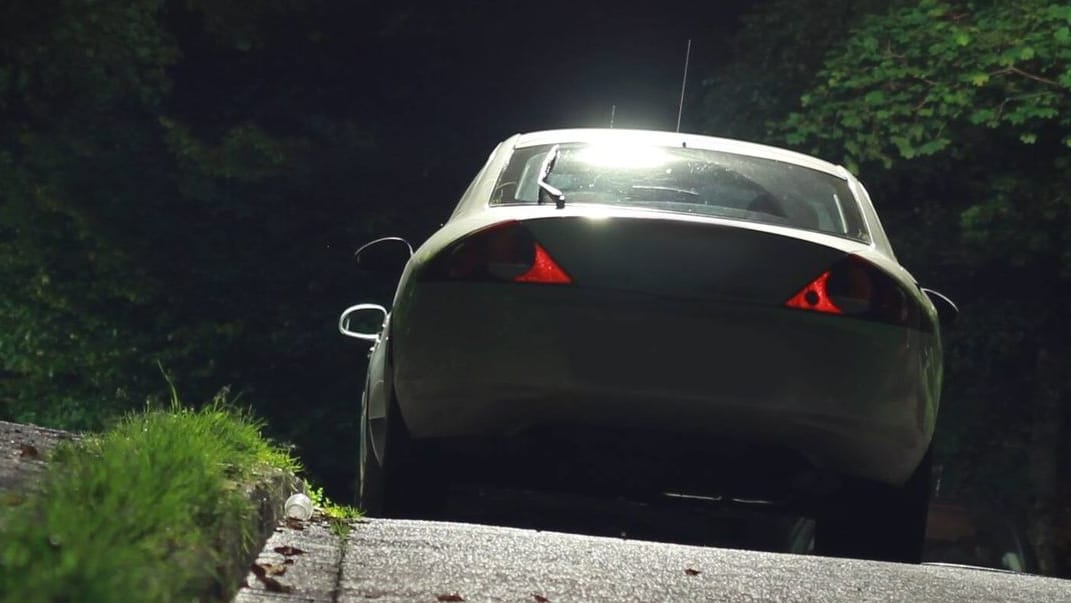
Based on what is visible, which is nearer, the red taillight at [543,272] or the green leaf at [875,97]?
the red taillight at [543,272]

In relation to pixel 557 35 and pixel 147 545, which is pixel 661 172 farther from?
pixel 557 35

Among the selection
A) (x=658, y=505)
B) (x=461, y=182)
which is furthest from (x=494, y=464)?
(x=461, y=182)

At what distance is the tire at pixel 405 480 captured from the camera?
6473mm

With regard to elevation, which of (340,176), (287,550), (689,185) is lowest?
(340,176)

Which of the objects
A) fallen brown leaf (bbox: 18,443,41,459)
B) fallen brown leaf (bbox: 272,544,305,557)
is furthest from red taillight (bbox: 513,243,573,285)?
fallen brown leaf (bbox: 18,443,41,459)

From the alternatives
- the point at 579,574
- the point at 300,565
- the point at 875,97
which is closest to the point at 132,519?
the point at 300,565

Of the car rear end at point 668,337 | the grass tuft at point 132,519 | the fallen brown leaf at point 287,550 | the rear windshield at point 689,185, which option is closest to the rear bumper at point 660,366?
the car rear end at point 668,337

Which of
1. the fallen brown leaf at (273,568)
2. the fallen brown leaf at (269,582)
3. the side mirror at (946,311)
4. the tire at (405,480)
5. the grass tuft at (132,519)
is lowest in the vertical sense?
the tire at (405,480)

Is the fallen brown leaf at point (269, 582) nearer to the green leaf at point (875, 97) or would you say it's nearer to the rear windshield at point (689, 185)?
the rear windshield at point (689, 185)

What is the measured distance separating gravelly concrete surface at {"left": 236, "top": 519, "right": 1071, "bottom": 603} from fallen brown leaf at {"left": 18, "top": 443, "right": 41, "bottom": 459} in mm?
853

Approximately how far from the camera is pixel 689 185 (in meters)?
6.57

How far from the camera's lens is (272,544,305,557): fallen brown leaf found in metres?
5.27

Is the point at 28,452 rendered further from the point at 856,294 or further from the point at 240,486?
the point at 856,294

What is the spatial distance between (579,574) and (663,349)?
878 mm
